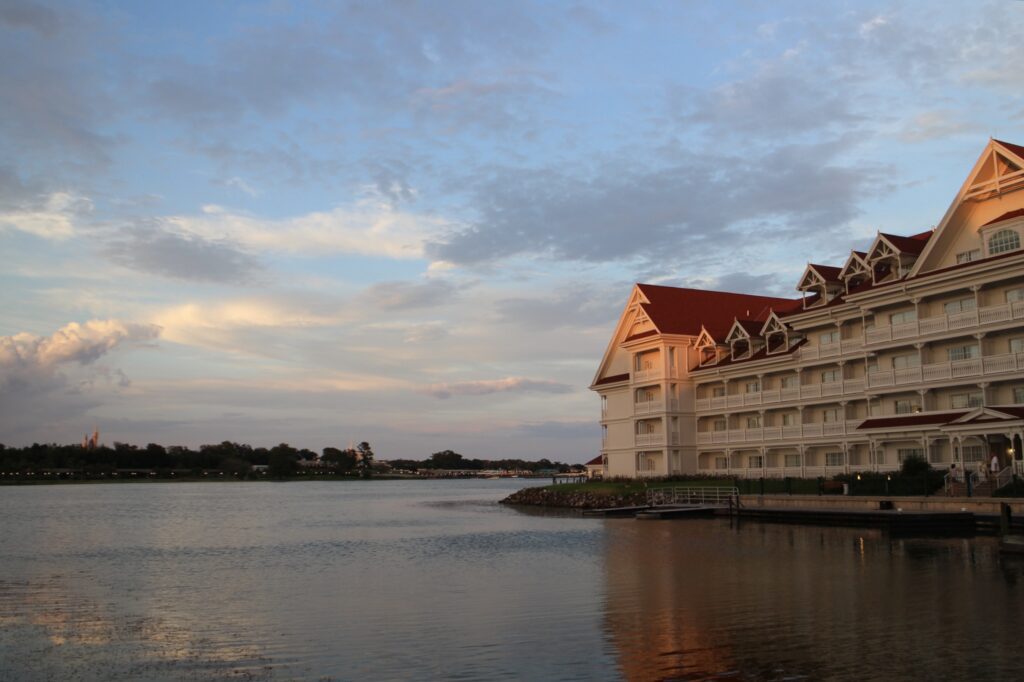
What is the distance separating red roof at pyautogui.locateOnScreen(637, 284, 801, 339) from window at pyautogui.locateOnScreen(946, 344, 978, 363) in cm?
2183

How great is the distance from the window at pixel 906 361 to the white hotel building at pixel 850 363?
0.09m

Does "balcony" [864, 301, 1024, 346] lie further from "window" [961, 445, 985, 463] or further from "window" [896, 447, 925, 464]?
"window" [896, 447, 925, 464]

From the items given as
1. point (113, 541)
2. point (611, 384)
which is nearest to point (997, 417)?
point (611, 384)

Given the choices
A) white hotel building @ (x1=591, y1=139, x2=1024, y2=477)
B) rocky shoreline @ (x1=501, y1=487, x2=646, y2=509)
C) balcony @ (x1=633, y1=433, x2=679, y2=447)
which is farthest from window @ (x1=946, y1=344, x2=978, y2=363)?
balcony @ (x1=633, y1=433, x2=679, y2=447)

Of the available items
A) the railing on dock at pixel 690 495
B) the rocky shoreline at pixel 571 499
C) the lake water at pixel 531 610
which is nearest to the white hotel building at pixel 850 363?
the rocky shoreline at pixel 571 499

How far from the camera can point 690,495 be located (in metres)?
60.9

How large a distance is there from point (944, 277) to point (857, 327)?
9904 millimetres

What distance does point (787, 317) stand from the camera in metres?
62.5

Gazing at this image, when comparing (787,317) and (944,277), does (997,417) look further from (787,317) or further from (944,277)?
(787,317)

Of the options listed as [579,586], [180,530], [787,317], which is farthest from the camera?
[787,317]

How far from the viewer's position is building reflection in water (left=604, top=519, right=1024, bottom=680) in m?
14.9

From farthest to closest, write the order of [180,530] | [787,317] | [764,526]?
[787,317]
[180,530]
[764,526]

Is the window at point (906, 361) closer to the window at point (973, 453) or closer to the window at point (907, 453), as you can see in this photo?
the window at point (907, 453)

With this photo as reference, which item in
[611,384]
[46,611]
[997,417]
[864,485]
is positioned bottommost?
[46,611]
